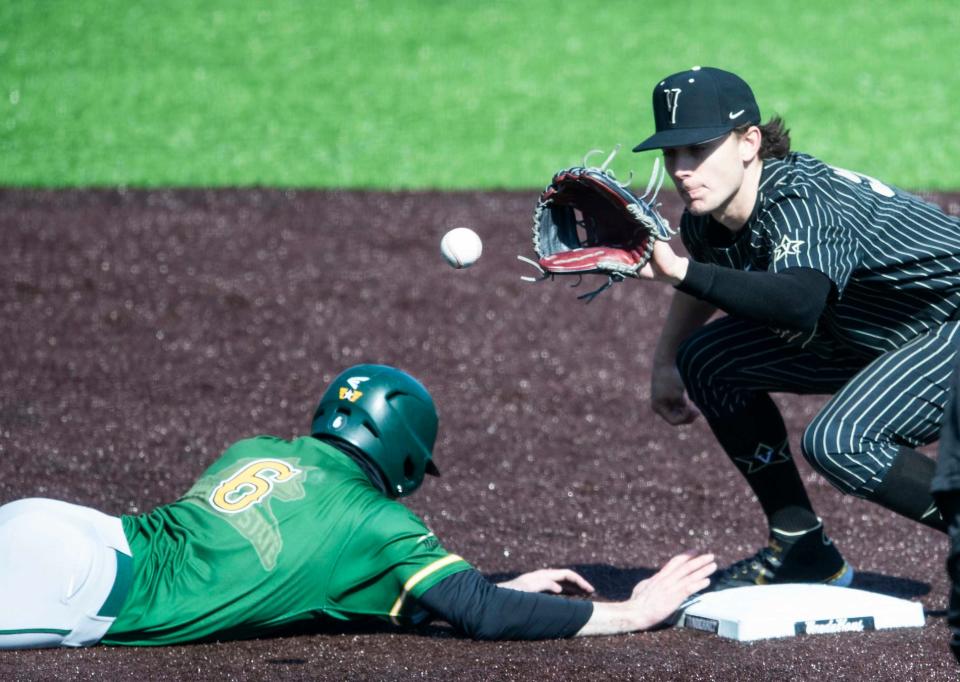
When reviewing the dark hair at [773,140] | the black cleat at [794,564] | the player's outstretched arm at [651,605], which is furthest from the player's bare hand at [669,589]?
the dark hair at [773,140]

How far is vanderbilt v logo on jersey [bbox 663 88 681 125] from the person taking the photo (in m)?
3.49

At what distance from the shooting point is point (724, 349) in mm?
4008

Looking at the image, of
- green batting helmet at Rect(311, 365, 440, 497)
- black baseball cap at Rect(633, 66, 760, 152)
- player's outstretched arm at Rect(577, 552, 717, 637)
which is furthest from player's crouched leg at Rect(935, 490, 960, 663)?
green batting helmet at Rect(311, 365, 440, 497)

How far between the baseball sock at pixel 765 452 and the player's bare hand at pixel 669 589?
23.9 inches

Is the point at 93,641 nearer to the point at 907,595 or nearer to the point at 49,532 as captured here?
the point at 49,532

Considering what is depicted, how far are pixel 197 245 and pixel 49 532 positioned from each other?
492cm

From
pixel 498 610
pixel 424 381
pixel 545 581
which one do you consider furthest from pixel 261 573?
pixel 424 381

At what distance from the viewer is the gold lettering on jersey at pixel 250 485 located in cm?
340

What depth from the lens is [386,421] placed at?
359cm

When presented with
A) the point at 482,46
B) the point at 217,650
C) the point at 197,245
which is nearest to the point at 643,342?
the point at 197,245

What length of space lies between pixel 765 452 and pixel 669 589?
74 cm

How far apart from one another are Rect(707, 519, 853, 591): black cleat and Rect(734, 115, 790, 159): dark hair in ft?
3.88

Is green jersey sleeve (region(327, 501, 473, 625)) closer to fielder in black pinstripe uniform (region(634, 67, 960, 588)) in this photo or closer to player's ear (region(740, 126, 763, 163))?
fielder in black pinstripe uniform (region(634, 67, 960, 588))

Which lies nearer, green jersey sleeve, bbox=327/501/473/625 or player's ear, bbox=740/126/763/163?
green jersey sleeve, bbox=327/501/473/625
